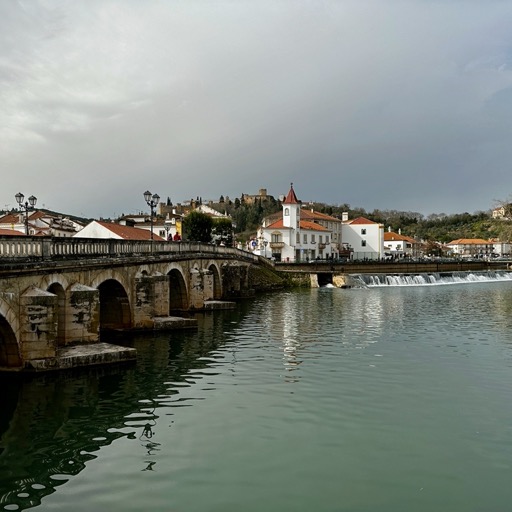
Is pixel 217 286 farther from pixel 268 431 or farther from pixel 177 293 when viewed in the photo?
pixel 268 431

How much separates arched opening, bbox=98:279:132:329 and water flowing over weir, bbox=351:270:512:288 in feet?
135

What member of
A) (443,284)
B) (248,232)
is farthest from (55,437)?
(248,232)

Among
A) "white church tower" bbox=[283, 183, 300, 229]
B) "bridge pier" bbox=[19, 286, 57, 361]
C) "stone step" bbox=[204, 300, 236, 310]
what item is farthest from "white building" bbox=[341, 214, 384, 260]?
"bridge pier" bbox=[19, 286, 57, 361]

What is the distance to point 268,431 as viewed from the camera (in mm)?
12234

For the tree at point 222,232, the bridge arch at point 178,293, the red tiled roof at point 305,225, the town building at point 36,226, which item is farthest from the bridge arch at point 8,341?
the tree at point 222,232

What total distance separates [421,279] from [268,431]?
57837 millimetres

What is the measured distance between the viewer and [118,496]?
9.23 m

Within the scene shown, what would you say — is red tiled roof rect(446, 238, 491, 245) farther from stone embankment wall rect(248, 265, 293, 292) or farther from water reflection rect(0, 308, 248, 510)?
water reflection rect(0, 308, 248, 510)

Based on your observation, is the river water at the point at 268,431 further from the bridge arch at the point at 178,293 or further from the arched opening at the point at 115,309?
the bridge arch at the point at 178,293

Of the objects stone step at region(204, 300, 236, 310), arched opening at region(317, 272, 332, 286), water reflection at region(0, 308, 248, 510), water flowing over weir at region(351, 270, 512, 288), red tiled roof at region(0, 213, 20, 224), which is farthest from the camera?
red tiled roof at region(0, 213, 20, 224)

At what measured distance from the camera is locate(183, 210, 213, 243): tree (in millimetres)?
81062

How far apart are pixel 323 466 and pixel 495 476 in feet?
10.3

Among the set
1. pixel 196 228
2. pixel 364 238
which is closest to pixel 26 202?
pixel 196 228

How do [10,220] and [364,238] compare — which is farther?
[364,238]
